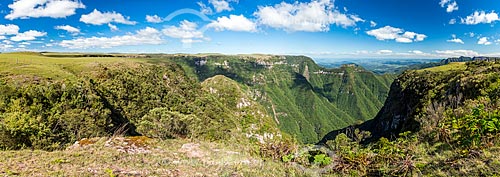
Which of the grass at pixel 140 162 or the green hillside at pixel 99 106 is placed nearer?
the grass at pixel 140 162

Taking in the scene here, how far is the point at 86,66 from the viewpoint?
125688 millimetres

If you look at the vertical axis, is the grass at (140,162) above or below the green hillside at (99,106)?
above

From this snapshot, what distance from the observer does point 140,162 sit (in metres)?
8.45

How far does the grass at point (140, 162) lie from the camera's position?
732 centimetres

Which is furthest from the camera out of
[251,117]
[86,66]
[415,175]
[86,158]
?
[251,117]

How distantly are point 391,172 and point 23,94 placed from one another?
40.2 meters

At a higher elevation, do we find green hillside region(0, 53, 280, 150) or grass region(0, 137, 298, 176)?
grass region(0, 137, 298, 176)

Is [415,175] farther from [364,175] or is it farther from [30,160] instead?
[30,160]

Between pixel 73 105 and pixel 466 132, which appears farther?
pixel 73 105

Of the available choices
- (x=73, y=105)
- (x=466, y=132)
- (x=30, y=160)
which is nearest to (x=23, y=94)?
(x=73, y=105)

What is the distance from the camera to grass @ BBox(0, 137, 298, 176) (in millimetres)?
7316

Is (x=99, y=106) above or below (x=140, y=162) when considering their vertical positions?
below

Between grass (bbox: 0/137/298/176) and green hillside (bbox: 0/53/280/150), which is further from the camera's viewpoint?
green hillside (bbox: 0/53/280/150)

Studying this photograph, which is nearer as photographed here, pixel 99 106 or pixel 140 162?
pixel 140 162
